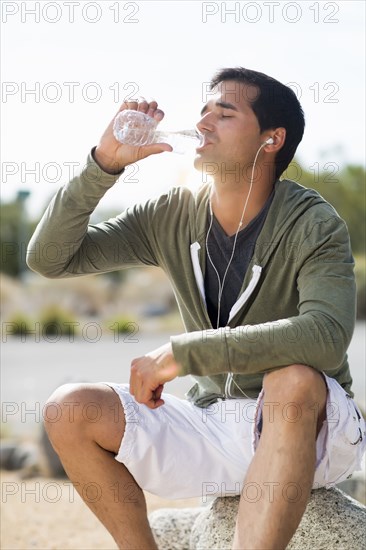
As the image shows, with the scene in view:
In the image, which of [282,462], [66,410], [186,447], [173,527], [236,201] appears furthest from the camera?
[173,527]

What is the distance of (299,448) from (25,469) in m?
3.94

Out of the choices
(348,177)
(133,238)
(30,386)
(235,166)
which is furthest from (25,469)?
(348,177)

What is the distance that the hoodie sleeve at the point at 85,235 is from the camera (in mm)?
3219

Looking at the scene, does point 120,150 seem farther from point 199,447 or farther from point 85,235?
point 199,447

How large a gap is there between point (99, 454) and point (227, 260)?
810mm

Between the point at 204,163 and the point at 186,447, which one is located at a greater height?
the point at 204,163

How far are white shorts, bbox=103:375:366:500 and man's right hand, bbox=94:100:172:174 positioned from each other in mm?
763

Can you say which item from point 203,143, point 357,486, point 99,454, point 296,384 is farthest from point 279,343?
point 357,486

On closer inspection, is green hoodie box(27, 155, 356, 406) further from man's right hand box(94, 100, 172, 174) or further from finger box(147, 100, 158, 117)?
finger box(147, 100, 158, 117)

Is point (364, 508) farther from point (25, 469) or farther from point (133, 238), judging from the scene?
point (25, 469)

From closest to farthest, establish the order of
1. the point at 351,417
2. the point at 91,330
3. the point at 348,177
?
the point at 351,417
the point at 91,330
the point at 348,177

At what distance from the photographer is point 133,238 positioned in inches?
136

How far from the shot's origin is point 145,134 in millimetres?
3248

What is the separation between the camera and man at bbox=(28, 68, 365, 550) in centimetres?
268
